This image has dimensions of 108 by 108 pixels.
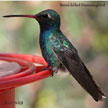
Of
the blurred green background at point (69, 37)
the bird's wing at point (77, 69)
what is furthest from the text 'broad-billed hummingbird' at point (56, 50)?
the blurred green background at point (69, 37)

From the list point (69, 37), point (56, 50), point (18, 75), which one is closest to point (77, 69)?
point (56, 50)

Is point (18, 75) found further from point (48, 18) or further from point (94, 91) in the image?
point (48, 18)

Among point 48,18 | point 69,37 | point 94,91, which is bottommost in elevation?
point 69,37

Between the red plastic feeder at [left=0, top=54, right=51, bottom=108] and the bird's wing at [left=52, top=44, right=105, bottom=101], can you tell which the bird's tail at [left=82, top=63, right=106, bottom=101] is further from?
the red plastic feeder at [left=0, top=54, right=51, bottom=108]

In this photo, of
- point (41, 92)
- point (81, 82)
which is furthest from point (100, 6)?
point (81, 82)

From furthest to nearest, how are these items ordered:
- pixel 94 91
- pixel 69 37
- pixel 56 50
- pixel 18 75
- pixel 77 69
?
pixel 69 37, pixel 56 50, pixel 77 69, pixel 94 91, pixel 18 75

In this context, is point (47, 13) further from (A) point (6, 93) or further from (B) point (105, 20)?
(B) point (105, 20)

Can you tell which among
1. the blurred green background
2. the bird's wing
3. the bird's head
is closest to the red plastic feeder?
the bird's wing
